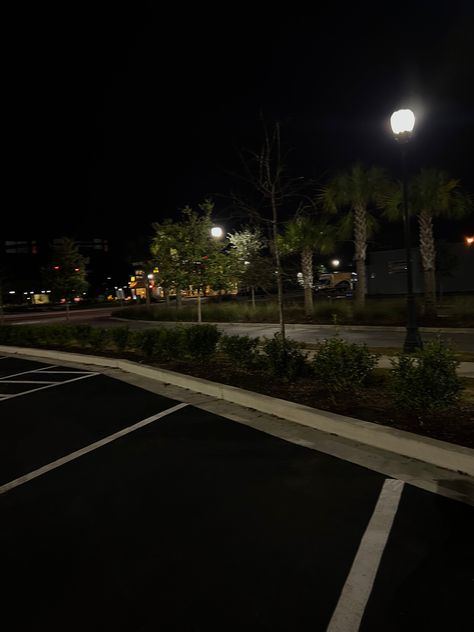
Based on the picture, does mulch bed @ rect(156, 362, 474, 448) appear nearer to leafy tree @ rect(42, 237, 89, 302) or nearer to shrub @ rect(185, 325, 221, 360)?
shrub @ rect(185, 325, 221, 360)

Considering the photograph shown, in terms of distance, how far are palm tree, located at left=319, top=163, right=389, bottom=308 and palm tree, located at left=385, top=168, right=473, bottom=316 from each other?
40.7 inches

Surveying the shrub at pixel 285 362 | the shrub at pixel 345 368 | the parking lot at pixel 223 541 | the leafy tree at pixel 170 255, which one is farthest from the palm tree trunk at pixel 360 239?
the parking lot at pixel 223 541

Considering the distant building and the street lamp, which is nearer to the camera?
the street lamp

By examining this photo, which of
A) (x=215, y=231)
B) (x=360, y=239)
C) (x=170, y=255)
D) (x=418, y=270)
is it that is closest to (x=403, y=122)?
(x=215, y=231)

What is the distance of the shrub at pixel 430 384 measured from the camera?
5.65 meters

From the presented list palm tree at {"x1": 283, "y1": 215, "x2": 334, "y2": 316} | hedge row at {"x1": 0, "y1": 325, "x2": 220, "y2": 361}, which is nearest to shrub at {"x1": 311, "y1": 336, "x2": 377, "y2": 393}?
hedge row at {"x1": 0, "y1": 325, "x2": 220, "y2": 361}

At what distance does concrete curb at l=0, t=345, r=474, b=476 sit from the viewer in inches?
177

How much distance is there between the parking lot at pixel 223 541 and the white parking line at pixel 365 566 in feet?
0.03

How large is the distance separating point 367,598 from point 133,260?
4282 centimetres

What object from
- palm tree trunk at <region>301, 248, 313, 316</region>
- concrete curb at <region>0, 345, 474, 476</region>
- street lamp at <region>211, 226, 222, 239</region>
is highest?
street lamp at <region>211, 226, 222, 239</region>

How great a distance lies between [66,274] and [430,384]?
27.1 m

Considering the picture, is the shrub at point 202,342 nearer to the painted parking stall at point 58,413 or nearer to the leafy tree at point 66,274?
the painted parking stall at point 58,413

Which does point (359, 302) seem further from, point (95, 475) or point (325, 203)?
point (95, 475)

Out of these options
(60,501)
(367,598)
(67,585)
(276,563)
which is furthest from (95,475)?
(367,598)
